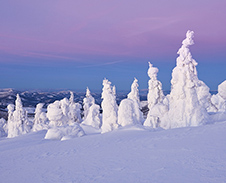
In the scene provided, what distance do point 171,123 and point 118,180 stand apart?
1528cm

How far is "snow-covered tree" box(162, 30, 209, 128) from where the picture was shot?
18.7m

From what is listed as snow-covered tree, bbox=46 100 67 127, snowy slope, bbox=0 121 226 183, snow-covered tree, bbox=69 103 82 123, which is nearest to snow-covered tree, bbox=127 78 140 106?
snow-covered tree, bbox=69 103 82 123

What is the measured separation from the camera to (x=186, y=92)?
62.7ft

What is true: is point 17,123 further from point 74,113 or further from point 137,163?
point 137,163

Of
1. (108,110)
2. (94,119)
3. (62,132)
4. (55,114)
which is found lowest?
(62,132)

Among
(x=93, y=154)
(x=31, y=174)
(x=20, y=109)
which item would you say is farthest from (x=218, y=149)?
(x=20, y=109)

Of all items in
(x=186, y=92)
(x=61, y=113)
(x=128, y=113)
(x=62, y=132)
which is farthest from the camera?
(x=61, y=113)

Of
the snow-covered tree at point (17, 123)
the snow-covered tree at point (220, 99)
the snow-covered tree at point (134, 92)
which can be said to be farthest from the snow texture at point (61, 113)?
the snow-covered tree at point (220, 99)

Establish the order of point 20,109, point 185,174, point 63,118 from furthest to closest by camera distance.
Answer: point 20,109, point 63,118, point 185,174

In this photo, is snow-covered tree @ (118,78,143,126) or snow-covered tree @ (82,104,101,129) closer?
snow-covered tree @ (118,78,143,126)

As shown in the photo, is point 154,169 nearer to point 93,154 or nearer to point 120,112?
point 93,154

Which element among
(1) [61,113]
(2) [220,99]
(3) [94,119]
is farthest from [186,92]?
(1) [61,113]

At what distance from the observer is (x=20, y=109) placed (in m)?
38.5

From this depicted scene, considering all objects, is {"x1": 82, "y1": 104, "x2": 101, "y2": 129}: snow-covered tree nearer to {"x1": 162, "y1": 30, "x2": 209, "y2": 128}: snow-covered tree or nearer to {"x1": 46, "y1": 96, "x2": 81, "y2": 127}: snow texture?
{"x1": 46, "y1": 96, "x2": 81, "y2": 127}: snow texture
